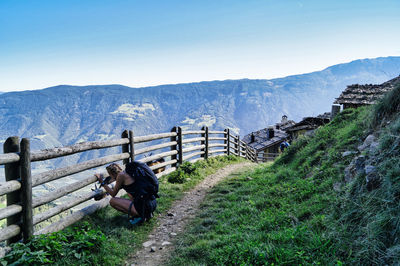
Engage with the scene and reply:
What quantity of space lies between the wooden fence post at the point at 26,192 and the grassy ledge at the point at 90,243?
0.42m

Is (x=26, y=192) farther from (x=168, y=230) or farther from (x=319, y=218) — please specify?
(x=319, y=218)

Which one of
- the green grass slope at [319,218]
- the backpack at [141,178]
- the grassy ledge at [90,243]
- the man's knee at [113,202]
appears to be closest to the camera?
the green grass slope at [319,218]

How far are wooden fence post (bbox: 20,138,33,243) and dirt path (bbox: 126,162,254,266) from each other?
167 cm

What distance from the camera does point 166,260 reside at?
12.5 feet

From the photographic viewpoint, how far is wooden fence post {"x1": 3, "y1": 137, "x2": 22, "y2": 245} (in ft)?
12.2

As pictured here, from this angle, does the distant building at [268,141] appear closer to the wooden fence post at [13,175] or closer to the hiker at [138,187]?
the hiker at [138,187]

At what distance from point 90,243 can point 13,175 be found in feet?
5.19

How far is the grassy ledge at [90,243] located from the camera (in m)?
3.18

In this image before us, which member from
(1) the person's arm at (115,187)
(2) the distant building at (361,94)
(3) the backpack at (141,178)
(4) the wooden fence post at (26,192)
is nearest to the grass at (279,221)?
(3) the backpack at (141,178)

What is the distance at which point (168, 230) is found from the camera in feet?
16.3

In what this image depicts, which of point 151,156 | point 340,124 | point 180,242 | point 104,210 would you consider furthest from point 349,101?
point 104,210

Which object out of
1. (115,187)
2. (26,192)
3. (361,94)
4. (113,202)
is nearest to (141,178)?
(115,187)

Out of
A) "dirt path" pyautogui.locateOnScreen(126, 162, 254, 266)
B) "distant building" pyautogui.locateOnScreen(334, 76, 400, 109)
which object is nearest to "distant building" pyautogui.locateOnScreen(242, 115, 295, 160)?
"distant building" pyautogui.locateOnScreen(334, 76, 400, 109)

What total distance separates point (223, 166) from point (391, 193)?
32.2 feet
